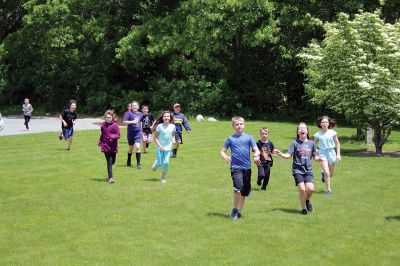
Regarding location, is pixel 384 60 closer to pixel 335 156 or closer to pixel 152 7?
pixel 335 156

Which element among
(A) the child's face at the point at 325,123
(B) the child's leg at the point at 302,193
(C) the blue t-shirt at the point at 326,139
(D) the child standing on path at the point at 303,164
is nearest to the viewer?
(B) the child's leg at the point at 302,193

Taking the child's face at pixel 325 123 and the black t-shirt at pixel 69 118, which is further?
the black t-shirt at pixel 69 118

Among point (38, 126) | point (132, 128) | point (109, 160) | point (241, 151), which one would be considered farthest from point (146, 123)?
point (38, 126)

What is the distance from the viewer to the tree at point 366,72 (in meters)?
21.3

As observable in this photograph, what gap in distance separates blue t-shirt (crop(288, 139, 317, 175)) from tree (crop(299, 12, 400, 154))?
9632 millimetres

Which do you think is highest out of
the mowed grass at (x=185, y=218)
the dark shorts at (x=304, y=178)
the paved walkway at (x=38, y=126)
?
the dark shorts at (x=304, y=178)

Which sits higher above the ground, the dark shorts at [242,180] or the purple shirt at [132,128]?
the purple shirt at [132,128]

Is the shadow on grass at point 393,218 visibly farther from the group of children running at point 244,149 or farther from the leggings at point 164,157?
the leggings at point 164,157

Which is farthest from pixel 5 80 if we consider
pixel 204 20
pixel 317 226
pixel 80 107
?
pixel 317 226

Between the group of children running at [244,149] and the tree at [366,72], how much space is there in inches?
250

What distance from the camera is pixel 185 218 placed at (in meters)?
11.3

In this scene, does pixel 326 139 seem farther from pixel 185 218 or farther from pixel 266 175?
pixel 185 218

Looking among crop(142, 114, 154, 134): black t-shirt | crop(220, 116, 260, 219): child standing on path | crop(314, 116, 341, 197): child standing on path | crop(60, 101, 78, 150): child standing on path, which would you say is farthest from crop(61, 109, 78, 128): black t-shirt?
crop(220, 116, 260, 219): child standing on path

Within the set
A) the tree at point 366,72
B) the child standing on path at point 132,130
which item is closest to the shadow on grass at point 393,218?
the child standing on path at point 132,130
